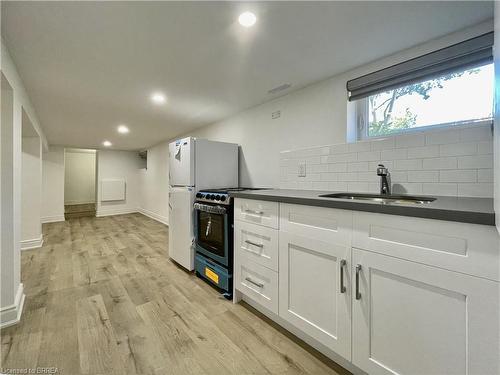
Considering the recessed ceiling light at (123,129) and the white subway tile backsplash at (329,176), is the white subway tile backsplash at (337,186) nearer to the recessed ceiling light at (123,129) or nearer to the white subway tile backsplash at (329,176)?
the white subway tile backsplash at (329,176)

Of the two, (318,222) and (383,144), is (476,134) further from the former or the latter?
(318,222)

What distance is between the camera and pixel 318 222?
4.29 feet

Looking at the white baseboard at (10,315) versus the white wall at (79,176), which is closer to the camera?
the white baseboard at (10,315)

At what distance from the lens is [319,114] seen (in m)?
2.20

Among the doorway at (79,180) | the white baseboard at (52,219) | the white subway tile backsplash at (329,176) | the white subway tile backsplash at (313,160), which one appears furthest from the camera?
the doorway at (79,180)

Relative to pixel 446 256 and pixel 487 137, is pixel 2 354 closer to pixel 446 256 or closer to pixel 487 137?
pixel 446 256

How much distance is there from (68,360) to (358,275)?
1.72 m

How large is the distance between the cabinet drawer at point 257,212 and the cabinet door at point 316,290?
15cm

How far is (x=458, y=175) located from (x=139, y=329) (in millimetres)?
2349

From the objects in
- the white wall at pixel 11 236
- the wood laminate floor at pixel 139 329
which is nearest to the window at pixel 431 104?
the wood laminate floor at pixel 139 329

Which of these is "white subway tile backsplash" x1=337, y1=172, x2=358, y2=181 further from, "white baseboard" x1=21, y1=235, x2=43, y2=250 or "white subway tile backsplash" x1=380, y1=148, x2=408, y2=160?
"white baseboard" x1=21, y1=235, x2=43, y2=250

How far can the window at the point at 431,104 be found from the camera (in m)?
1.40

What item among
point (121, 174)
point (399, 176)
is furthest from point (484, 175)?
point (121, 174)

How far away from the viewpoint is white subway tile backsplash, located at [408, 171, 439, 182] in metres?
1.43
